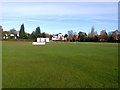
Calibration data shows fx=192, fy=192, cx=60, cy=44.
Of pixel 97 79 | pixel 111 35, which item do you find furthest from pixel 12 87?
pixel 111 35

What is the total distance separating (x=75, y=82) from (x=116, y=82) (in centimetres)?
139

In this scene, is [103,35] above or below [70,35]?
below

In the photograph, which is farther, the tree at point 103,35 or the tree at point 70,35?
the tree at point 70,35

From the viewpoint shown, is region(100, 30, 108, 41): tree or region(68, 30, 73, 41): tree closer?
region(100, 30, 108, 41): tree

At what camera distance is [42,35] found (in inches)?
3620

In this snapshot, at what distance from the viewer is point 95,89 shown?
5.53 m

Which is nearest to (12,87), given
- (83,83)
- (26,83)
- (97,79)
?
(26,83)

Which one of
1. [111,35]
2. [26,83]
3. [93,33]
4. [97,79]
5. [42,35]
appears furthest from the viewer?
[93,33]

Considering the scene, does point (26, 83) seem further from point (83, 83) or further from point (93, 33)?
point (93, 33)

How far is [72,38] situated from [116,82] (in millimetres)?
96462

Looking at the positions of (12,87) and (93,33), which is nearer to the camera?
(12,87)

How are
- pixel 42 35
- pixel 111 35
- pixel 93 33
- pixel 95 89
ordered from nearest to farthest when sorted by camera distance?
1. pixel 95 89
2. pixel 111 35
3. pixel 42 35
4. pixel 93 33

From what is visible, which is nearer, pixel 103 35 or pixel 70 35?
pixel 103 35

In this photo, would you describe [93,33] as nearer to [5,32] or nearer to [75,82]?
[5,32]
